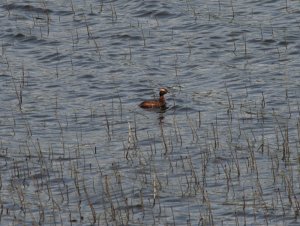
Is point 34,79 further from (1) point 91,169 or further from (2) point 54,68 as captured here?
(1) point 91,169

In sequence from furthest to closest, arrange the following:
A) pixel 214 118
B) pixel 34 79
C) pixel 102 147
Result: pixel 34 79, pixel 214 118, pixel 102 147

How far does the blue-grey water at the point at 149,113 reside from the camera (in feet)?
53.0

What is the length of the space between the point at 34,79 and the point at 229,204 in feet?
29.3

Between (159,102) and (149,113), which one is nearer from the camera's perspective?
(149,113)

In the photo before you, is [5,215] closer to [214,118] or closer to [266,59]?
[214,118]

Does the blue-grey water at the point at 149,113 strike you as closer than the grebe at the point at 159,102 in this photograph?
Yes

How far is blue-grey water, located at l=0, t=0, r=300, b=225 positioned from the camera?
16141 mm

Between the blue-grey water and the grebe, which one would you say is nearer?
the blue-grey water

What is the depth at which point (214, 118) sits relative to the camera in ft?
68.0

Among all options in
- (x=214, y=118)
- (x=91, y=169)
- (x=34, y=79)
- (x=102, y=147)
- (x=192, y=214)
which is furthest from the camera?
(x=34, y=79)

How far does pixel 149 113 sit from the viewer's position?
A: 70.7 feet

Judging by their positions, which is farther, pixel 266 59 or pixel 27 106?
pixel 266 59

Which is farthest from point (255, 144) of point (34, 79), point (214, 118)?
point (34, 79)

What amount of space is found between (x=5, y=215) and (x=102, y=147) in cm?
377
